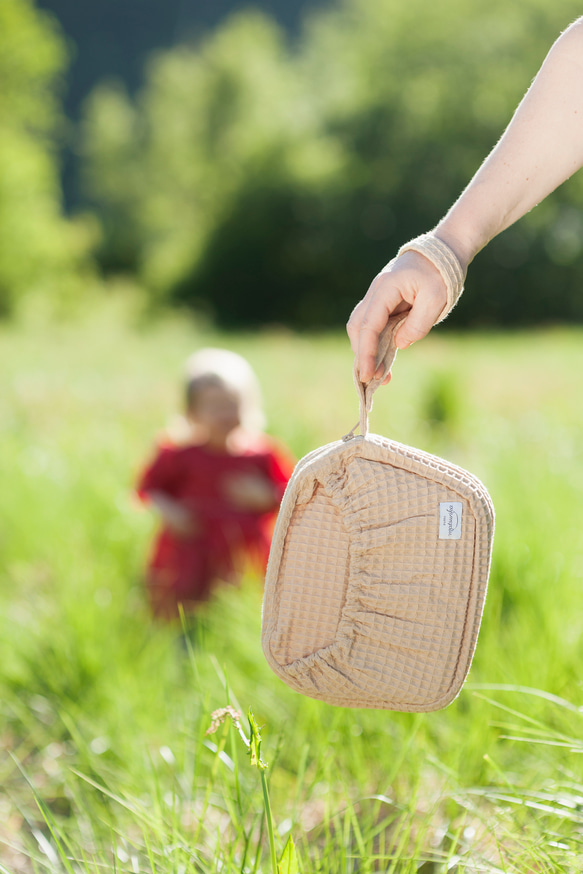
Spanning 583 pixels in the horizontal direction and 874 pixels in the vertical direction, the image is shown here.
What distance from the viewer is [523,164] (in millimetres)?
992

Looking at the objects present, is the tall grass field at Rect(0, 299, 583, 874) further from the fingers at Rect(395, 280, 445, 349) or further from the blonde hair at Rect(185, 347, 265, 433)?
the blonde hair at Rect(185, 347, 265, 433)

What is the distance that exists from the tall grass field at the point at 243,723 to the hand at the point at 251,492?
406 mm

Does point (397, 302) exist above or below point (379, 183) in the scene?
below

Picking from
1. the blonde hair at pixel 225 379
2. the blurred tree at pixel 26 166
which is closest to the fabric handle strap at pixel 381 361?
the blonde hair at pixel 225 379

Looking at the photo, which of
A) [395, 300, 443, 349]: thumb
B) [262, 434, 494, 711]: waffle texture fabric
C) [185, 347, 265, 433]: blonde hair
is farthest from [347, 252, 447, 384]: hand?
[185, 347, 265, 433]: blonde hair

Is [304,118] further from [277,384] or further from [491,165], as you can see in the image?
[491,165]

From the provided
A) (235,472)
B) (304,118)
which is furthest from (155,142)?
(235,472)

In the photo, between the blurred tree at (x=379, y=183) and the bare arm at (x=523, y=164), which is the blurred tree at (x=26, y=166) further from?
the bare arm at (x=523, y=164)

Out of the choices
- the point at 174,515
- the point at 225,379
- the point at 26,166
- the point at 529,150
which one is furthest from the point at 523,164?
the point at 26,166

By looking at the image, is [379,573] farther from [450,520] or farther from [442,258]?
[442,258]

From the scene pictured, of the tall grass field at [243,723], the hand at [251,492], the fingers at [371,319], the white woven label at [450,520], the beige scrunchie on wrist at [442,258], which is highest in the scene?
the beige scrunchie on wrist at [442,258]

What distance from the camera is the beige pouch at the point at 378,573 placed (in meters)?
0.91

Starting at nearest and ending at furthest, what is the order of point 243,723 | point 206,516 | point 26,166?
point 243,723
point 206,516
point 26,166

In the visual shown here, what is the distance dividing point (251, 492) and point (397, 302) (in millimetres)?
1681
